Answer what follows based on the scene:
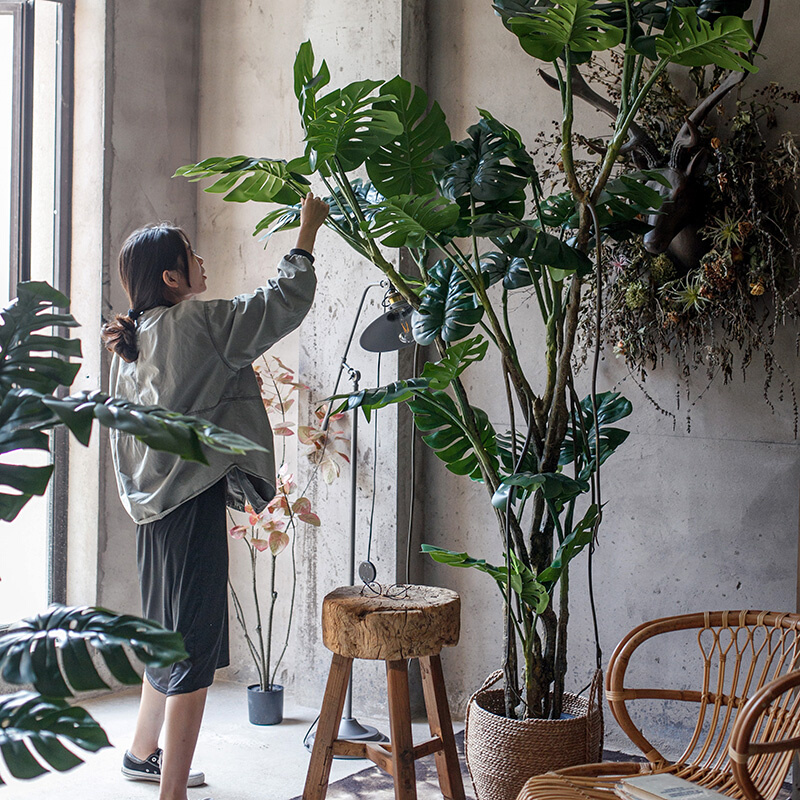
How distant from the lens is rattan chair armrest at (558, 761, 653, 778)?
2.02 m

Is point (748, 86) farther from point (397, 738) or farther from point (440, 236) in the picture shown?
point (397, 738)

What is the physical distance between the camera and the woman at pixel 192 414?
2.49 meters

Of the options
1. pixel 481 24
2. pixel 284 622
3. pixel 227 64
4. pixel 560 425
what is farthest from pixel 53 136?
pixel 560 425

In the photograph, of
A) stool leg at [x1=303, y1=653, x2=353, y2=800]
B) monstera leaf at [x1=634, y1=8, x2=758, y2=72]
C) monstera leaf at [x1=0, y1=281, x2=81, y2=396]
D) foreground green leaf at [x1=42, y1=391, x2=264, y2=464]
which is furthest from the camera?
stool leg at [x1=303, y1=653, x2=353, y2=800]

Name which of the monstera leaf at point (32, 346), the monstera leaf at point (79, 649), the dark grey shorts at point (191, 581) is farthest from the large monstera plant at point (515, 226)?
the monstera leaf at point (79, 649)

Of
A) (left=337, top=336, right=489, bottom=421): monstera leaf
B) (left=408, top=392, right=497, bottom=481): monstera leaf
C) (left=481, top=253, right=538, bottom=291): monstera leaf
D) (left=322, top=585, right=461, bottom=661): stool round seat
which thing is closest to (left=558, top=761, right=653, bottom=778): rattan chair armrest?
(left=322, top=585, right=461, bottom=661): stool round seat

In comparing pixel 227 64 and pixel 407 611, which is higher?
pixel 227 64

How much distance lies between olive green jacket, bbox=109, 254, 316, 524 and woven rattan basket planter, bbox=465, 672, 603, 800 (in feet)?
2.83

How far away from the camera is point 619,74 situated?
9.82 feet

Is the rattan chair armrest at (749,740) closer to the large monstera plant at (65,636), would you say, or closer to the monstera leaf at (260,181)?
the large monstera plant at (65,636)

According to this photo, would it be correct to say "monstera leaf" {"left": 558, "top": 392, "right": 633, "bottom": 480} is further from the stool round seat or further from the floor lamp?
the floor lamp

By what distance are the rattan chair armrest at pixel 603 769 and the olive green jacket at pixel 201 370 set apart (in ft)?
3.52

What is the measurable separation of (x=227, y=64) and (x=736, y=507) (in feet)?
8.54

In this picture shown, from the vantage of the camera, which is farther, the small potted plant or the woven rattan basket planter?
the small potted plant
